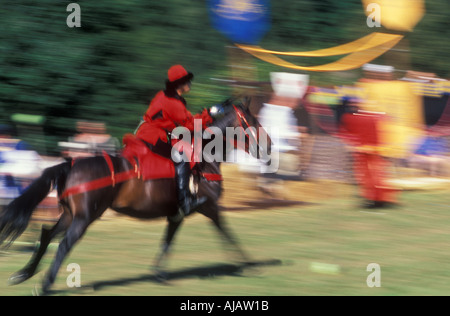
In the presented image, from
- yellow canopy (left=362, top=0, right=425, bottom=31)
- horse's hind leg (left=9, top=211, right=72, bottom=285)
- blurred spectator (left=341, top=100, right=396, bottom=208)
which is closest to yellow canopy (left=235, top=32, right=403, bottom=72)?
yellow canopy (left=362, top=0, right=425, bottom=31)

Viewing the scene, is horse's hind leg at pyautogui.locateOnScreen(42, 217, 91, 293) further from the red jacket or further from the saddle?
the red jacket

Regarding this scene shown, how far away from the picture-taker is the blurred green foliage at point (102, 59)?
13.5 meters

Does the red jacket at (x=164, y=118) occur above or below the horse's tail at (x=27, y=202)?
above

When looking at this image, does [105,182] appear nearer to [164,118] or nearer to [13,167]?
[164,118]

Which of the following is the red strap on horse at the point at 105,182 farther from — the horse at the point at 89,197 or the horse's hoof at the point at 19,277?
the horse's hoof at the point at 19,277

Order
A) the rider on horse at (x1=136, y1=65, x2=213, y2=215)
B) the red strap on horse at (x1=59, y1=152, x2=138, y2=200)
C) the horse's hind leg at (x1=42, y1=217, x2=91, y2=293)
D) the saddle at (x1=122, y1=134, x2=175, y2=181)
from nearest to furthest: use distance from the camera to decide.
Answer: the horse's hind leg at (x1=42, y1=217, x2=91, y2=293), the red strap on horse at (x1=59, y1=152, x2=138, y2=200), the saddle at (x1=122, y1=134, x2=175, y2=181), the rider on horse at (x1=136, y1=65, x2=213, y2=215)

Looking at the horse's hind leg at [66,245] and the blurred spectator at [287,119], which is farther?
the blurred spectator at [287,119]

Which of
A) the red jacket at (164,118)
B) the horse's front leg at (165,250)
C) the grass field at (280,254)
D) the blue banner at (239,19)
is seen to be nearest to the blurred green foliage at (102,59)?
the blue banner at (239,19)

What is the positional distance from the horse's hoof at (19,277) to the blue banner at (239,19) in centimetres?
743

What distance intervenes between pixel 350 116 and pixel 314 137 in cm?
116

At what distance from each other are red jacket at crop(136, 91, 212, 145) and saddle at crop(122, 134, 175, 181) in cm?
10

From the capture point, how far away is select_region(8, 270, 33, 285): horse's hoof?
25.5 feet

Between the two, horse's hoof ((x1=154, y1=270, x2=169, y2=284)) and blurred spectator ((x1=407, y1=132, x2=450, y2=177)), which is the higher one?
blurred spectator ((x1=407, y1=132, x2=450, y2=177))

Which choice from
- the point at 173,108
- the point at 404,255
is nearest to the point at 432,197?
the point at 404,255
